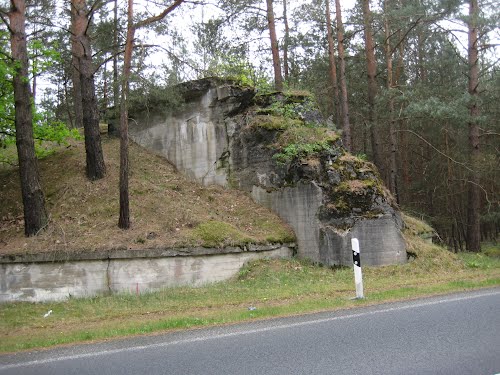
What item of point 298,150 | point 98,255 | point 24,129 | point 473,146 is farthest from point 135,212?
point 473,146

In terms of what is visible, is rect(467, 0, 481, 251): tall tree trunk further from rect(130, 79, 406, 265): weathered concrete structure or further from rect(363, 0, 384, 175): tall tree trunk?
rect(130, 79, 406, 265): weathered concrete structure

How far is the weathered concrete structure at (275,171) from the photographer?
13.4 m

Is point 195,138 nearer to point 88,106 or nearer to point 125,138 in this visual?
point 88,106

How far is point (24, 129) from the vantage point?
507 inches

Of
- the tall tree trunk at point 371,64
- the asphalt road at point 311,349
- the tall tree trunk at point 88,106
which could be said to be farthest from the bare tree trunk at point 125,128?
the tall tree trunk at point 371,64

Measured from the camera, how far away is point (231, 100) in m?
16.9

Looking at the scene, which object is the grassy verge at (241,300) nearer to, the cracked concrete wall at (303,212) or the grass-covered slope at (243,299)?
the grass-covered slope at (243,299)

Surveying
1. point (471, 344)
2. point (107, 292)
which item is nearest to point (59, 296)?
point (107, 292)

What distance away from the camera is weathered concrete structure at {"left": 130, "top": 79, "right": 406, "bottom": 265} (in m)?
13.4

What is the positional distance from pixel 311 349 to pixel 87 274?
7187 mm

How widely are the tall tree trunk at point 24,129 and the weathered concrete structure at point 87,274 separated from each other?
1.68 meters

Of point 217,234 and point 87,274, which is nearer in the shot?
point 87,274

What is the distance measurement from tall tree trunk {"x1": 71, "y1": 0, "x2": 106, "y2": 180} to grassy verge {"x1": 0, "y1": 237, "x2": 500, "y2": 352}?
5584mm

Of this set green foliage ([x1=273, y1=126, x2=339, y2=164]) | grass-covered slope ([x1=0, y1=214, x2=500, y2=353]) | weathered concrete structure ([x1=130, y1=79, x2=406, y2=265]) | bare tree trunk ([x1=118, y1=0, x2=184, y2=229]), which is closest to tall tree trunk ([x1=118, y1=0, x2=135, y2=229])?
bare tree trunk ([x1=118, y1=0, x2=184, y2=229])
